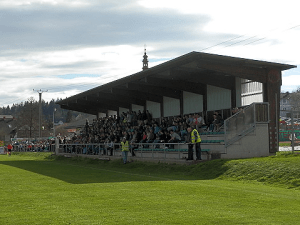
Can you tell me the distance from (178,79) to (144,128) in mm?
4552

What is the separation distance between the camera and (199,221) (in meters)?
9.56

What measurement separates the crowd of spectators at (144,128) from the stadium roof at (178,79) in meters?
1.75

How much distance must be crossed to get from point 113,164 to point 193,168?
A: 8845 mm

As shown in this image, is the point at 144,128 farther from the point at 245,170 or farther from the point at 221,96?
the point at 245,170

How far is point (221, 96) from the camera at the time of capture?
100 ft

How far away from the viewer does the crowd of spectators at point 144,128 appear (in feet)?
95.9

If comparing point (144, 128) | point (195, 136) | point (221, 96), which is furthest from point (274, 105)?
point (144, 128)

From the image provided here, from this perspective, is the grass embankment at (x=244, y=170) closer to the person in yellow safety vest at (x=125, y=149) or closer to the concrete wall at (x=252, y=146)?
the concrete wall at (x=252, y=146)

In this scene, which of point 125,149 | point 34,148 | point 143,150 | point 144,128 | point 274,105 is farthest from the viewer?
point 34,148

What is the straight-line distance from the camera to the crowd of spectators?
2923 centimetres

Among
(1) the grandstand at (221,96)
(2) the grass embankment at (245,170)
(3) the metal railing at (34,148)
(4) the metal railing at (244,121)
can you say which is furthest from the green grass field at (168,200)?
(3) the metal railing at (34,148)

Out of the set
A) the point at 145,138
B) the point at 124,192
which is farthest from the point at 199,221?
the point at 145,138

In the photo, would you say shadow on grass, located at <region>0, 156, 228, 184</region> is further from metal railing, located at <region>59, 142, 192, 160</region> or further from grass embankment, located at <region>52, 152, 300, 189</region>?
metal railing, located at <region>59, 142, 192, 160</region>

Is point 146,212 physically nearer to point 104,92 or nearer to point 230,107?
point 230,107
